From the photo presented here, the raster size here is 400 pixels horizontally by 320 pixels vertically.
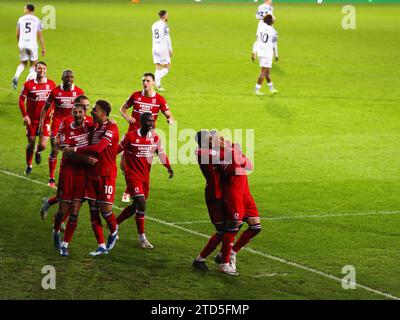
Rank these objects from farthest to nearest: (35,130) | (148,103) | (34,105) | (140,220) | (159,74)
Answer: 1. (159,74)
2. (35,130)
3. (34,105)
4. (148,103)
5. (140,220)

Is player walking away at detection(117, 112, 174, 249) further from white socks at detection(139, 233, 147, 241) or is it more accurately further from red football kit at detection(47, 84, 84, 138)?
red football kit at detection(47, 84, 84, 138)

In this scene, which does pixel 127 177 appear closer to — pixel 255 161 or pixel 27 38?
pixel 255 161

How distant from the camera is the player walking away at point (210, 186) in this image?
14.9m

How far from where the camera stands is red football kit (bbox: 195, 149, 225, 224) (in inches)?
586

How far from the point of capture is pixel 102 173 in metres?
15.7

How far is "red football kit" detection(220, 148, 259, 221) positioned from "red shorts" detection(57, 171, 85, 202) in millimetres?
2272

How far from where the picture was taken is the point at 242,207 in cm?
1509

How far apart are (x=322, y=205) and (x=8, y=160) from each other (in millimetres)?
7750

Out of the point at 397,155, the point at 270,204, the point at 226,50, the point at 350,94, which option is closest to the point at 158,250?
the point at 270,204

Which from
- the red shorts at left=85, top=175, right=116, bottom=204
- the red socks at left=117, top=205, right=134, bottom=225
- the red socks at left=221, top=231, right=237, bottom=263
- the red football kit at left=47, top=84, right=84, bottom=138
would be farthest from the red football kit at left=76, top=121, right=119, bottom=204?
the red football kit at left=47, top=84, right=84, bottom=138

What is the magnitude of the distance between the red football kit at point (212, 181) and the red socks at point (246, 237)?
0.54 metres

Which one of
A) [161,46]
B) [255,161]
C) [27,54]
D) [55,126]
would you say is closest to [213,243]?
[55,126]

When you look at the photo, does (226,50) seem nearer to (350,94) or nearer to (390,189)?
(350,94)

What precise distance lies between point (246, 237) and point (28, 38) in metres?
16.8
